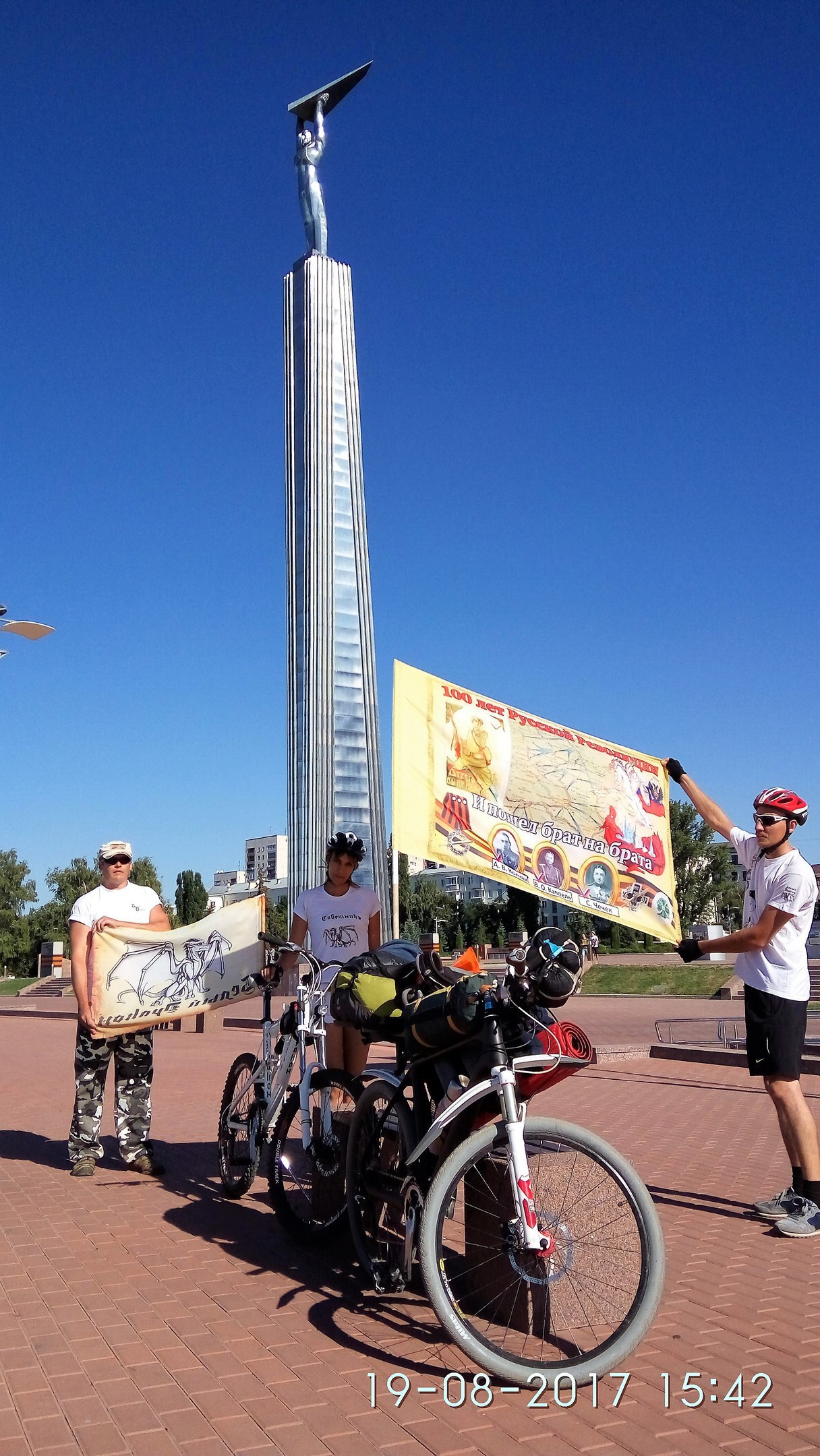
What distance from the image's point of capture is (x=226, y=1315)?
157 inches

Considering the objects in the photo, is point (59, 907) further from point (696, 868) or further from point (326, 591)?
point (696, 868)

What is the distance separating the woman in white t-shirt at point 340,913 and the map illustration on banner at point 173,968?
1.75ft

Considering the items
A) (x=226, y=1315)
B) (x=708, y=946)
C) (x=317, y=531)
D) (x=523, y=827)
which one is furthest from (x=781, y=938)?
(x=317, y=531)

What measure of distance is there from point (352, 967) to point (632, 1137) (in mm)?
4459

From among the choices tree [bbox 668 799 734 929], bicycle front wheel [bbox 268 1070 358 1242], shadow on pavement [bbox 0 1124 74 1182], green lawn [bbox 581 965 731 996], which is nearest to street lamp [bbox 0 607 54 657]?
shadow on pavement [bbox 0 1124 74 1182]

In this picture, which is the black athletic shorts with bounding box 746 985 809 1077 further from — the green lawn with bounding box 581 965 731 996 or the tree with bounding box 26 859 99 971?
the tree with bounding box 26 859 99 971

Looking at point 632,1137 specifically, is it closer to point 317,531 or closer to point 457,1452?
point 457,1452

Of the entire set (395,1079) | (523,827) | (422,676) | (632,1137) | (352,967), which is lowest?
(632,1137)

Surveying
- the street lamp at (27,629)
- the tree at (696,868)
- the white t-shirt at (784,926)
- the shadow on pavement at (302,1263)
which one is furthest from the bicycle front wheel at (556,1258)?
the tree at (696,868)

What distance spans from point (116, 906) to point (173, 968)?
1.68ft

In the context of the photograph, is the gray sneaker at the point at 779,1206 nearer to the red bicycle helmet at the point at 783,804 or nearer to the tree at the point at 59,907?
the red bicycle helmet at the point at 783,804

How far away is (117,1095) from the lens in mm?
6527

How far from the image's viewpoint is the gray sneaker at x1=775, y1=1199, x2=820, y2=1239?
5.04 meters

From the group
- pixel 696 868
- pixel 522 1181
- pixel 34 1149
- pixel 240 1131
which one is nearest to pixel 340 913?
pixel 240 1131
